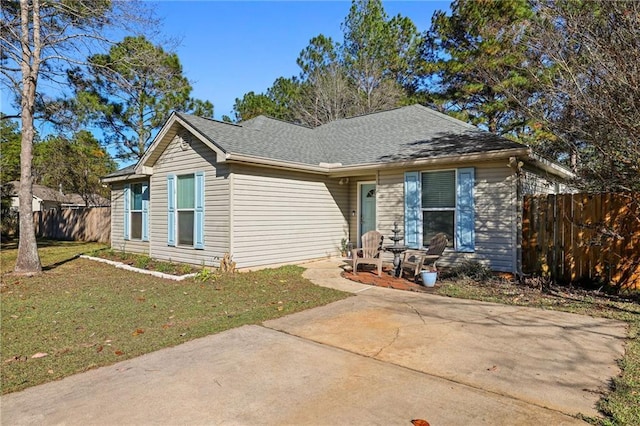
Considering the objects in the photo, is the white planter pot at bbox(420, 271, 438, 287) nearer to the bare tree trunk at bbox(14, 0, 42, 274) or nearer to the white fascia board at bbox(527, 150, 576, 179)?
the white fascia board at bbox(527, 150, 576, 179)

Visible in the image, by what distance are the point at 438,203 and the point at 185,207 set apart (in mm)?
6408

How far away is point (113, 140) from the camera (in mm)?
21078

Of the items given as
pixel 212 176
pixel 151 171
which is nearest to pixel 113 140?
pixel 151 171

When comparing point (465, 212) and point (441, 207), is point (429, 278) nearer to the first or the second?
point (465, 212)

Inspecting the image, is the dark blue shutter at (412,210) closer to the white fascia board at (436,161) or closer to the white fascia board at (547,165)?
the white fascia board at (436,161)

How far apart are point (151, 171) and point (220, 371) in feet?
29.6

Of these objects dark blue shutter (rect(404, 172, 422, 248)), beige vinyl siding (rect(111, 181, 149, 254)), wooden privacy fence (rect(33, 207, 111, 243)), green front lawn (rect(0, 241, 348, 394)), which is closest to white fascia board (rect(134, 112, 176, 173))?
beige vinyl siding (rect(111, 181, 149, 254))

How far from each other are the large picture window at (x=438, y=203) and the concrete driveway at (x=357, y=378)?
3821 millimetres

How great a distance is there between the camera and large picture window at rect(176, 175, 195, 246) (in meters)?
9.84

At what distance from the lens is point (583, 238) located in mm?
7078

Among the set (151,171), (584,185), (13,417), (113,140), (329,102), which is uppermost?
(329,102)

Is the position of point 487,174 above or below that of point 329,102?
below

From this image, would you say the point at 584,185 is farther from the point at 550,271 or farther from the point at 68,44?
the point at 68,44

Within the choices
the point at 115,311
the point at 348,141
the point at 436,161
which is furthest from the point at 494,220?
the point at 115,311
